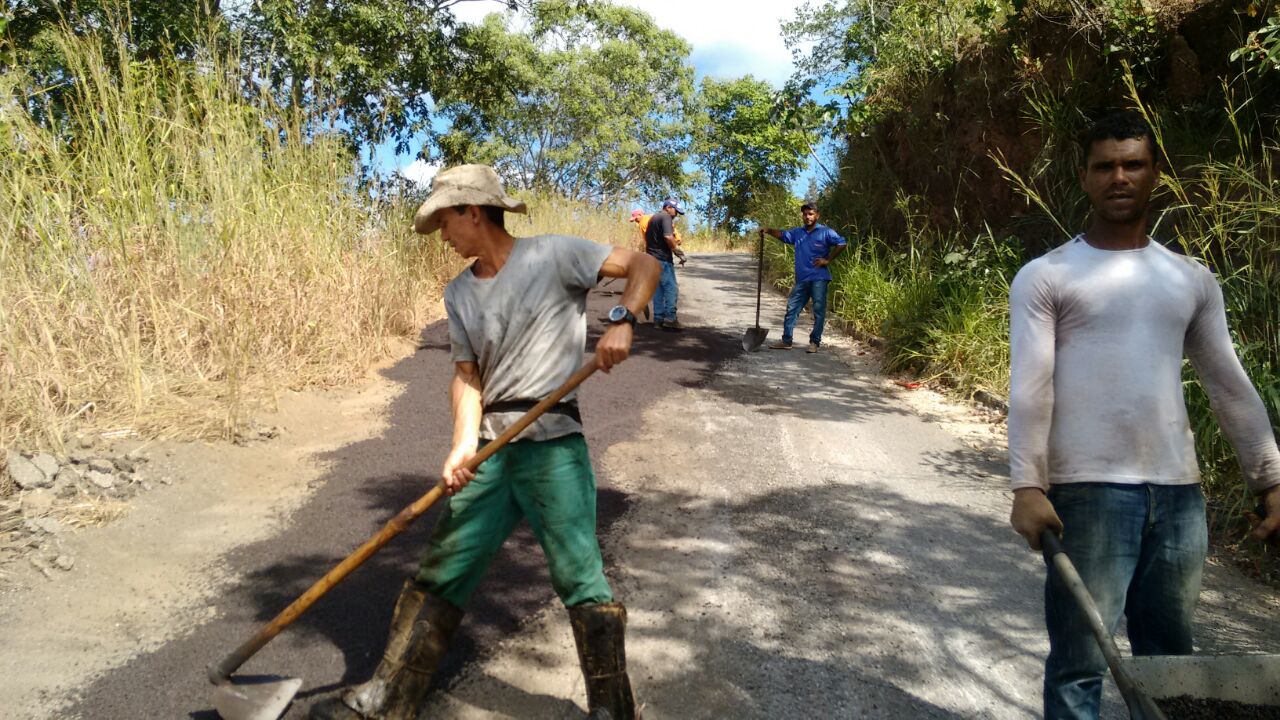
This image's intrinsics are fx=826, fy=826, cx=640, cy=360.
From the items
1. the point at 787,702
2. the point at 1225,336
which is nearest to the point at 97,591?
the point at 787,702

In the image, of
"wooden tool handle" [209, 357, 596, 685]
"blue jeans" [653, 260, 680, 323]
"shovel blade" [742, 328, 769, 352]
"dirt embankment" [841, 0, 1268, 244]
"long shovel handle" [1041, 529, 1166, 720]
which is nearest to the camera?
"long shovel handle" [1041, 529, 1166, 720]

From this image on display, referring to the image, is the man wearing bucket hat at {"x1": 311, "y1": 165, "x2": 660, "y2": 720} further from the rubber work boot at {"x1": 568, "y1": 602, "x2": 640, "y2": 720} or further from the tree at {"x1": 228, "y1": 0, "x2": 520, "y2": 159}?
the tree at {"x1": 228, "y1": 0, "x2": 520, "y2": 159}

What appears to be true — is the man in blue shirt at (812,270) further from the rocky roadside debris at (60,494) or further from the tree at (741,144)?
the tree at (741,144)

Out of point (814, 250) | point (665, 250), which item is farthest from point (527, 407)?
point (665, 250)

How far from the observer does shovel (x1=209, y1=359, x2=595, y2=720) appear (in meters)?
2.39

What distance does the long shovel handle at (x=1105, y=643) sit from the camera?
5.02 feet

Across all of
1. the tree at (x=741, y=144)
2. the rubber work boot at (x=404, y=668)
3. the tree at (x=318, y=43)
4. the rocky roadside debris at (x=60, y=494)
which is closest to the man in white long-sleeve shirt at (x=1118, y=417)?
the rubber work boot at (x=404, y=668)

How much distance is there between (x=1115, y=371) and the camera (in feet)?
6.66

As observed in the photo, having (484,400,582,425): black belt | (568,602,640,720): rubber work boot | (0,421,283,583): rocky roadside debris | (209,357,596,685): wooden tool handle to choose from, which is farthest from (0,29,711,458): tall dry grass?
(568,602,640,720): rubber work boot

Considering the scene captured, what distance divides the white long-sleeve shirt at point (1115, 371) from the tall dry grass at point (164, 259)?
4993 mm

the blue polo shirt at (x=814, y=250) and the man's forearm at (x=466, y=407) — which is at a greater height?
the blue polo shirt at (x=814, y=250)

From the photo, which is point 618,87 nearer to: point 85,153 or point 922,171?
point 922,171

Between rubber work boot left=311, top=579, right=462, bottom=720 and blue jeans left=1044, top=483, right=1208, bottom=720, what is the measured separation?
1733 mm

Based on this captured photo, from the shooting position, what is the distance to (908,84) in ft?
40.3
